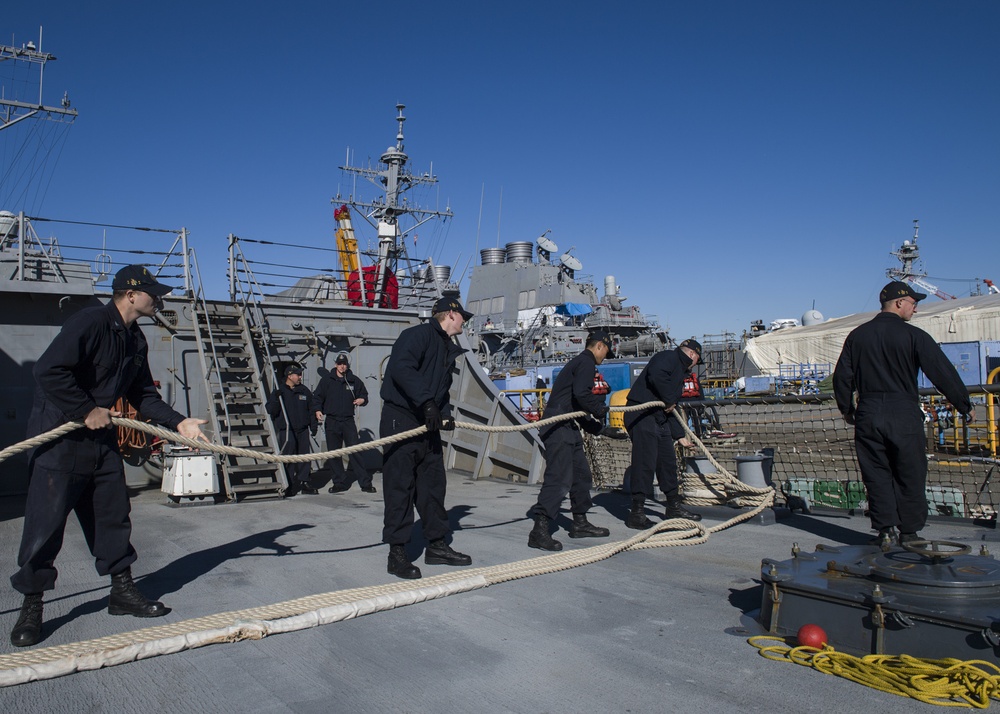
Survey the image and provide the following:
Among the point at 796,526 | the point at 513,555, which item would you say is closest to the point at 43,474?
the point at 513,555

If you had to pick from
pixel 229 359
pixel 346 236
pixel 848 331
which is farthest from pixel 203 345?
pixel 848 331

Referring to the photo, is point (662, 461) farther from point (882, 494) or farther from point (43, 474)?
point (43, 474)

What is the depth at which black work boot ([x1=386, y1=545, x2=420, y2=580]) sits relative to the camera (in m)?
4.84

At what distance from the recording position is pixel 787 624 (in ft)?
11.7

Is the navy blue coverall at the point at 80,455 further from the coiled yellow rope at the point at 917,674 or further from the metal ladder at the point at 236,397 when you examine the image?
the metal ladder at the point at 236,397

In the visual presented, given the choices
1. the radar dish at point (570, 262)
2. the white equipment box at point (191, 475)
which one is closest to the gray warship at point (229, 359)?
the white equipment box at point (191, 475)

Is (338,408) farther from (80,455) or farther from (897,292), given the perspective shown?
(897,292)

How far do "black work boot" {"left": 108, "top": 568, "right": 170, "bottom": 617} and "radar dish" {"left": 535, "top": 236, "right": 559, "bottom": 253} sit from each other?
3711 cm

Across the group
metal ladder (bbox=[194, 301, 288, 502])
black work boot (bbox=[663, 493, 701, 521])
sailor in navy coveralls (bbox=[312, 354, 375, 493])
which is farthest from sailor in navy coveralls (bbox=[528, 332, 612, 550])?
sailor in navy coveralls (bbox=[312, 354, 375, 493])

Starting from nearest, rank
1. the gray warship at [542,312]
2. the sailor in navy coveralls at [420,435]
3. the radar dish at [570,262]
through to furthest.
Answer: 1. the sailor in navy coveralls at [420,435]
2. the gray warship at [542,312]
3. the radar dish at [570,262]

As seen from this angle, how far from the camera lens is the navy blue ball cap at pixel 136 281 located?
4.02 m

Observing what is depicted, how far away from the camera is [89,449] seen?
3807 millimetres

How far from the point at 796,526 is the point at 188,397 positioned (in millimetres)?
8105

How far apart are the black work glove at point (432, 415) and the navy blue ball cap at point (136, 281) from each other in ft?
5.73
